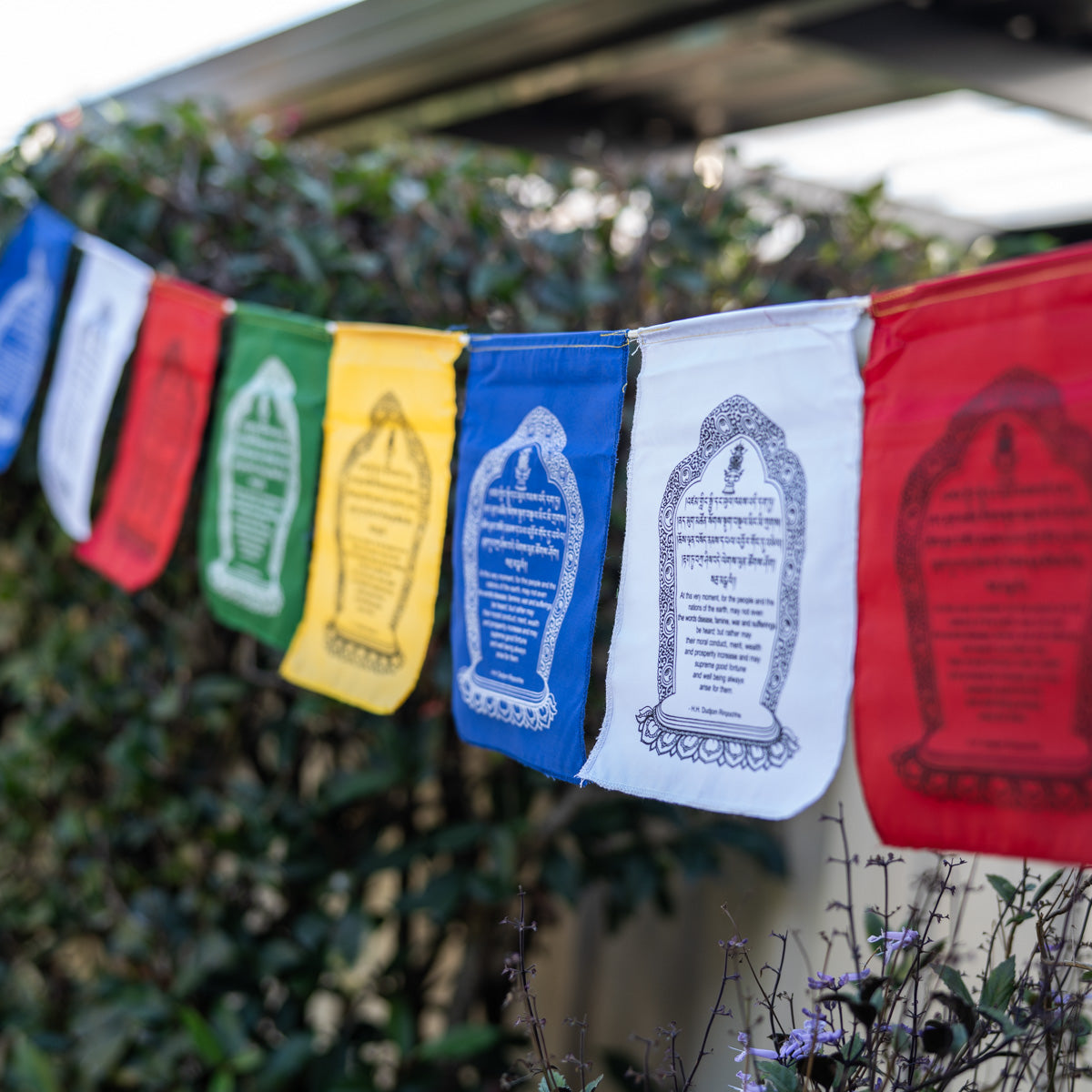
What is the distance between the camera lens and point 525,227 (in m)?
2.50

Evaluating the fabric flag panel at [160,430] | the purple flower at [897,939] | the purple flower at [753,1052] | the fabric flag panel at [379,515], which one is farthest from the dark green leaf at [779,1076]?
the fabric flag panel at [160,430]

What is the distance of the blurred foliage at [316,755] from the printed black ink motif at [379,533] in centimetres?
45

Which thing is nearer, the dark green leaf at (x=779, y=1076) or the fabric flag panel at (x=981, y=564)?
the fabric flag panel at (x=981, y=564)

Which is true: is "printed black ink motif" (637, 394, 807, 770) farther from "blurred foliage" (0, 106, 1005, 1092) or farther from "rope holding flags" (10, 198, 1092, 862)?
"blurred foliage" (0, 106, 1005, 1092)

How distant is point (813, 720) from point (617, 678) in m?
0.25

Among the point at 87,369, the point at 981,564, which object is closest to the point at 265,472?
the point at 87,369

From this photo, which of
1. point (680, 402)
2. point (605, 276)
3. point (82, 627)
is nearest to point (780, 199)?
point (605, 276)

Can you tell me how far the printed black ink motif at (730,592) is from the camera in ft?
3.77

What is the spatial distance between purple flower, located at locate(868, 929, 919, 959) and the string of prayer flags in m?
0.39

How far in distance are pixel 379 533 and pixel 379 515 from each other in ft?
0.09

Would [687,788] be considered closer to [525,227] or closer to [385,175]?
[525,227]

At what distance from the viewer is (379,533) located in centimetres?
171

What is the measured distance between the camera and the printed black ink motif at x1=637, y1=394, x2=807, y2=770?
45.2 inches

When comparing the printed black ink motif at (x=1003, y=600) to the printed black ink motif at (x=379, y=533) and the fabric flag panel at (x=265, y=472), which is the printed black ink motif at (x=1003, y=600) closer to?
the printed black ink motif at (x=379, y=533)
